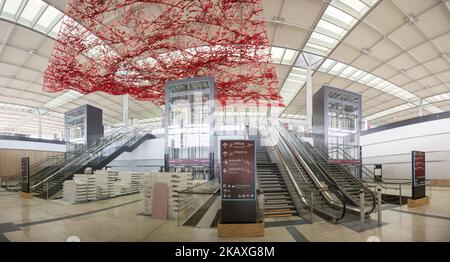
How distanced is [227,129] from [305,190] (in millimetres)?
12053

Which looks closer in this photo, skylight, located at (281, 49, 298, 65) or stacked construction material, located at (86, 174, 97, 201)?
stacked construction material, located at (86, 174, 97, 201)

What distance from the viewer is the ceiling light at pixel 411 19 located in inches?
457

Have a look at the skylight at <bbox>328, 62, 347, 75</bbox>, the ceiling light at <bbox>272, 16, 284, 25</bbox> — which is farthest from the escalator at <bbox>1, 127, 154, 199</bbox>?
the skylight at <bbox>328, 62, 347, 75</bbox>

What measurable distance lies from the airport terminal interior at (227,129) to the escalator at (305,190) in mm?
63

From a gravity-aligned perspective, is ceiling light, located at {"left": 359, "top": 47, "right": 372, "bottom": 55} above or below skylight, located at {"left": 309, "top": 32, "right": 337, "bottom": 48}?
below

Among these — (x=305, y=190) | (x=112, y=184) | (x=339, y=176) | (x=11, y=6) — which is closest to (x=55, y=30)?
(x=11, y=6)

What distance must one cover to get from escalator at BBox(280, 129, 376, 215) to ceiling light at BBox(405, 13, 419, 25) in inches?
322

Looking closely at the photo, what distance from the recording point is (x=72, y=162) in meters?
13.4

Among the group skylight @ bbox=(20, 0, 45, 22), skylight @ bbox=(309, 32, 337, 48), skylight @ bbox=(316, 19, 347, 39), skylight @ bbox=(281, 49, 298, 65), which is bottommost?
skylight @ bbox=(281, 49, 298, 65)

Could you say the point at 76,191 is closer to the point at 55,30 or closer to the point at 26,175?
the point at 26,175

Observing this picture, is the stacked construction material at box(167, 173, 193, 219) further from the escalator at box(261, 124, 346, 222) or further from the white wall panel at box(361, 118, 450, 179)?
the white wall panel at box(361, 118, 450, 179)

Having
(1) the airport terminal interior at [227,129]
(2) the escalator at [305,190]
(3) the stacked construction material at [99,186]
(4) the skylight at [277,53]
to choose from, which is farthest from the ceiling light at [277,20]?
(3) the stacked construction material at [99,186]

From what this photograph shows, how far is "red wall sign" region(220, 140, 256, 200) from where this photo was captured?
5086 mm
